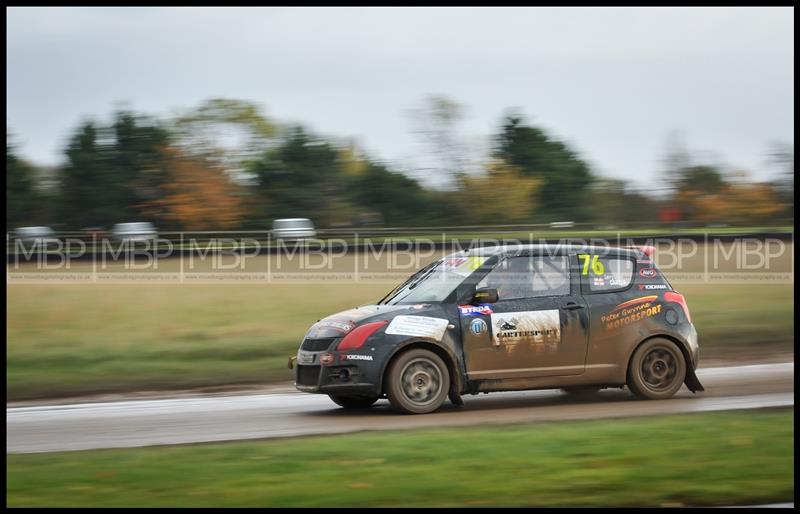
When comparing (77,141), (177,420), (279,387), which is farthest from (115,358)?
(77,141)

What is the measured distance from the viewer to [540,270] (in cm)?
1117

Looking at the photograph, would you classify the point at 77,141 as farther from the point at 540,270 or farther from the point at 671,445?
the point at 671,445

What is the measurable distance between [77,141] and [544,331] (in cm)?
3432

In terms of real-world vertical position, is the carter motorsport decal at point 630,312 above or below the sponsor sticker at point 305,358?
above

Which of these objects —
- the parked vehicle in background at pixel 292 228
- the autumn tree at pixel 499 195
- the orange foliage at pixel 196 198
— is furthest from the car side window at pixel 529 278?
the orange foliage at pixel 196 198

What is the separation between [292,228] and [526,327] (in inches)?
979

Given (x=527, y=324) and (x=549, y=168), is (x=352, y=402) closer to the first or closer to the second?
(x=527, y=324)

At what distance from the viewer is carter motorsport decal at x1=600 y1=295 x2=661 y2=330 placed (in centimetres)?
1115

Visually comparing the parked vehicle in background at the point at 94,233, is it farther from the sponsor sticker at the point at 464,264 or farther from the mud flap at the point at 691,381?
the mud flap at the point at 691,381

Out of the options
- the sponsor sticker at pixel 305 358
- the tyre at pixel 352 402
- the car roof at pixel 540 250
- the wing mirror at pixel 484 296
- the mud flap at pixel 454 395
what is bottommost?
the tyre at pixel 352 402

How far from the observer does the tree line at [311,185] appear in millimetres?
37219

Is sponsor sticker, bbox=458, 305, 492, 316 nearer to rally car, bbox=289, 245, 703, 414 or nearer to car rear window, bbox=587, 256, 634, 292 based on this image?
rally car, bbox=289, 245, 703, 414

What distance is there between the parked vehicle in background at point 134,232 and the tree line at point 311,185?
130 cm

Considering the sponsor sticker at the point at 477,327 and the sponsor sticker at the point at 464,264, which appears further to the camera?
the sponsor sticker at the point at 464,264
